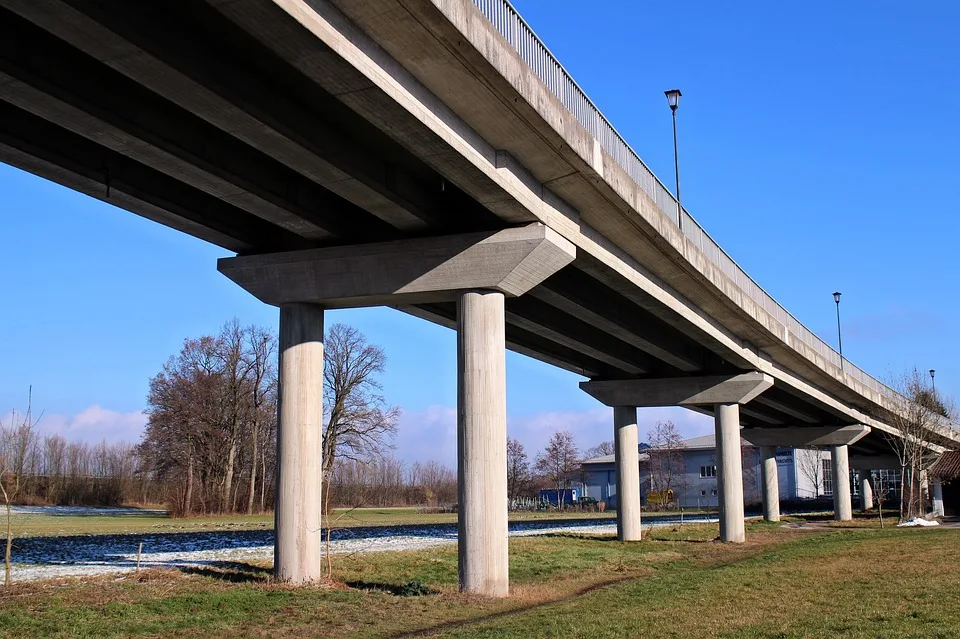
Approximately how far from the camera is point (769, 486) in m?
55.5

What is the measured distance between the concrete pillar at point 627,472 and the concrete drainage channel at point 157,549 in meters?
6.44

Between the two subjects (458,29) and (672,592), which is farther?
(672,592)

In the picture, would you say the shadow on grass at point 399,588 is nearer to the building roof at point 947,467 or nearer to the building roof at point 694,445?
the building roof at point 947,467

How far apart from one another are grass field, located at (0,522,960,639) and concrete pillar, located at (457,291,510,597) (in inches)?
24.8

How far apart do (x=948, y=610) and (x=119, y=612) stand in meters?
11.5

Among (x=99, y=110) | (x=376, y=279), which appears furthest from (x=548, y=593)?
(x=99, y=110)

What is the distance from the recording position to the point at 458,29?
11.1 m

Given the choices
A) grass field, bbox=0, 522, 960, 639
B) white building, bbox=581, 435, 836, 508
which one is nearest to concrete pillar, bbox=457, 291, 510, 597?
grass field, bbox=0, 522, 960, 639

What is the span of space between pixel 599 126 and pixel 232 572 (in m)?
11.2

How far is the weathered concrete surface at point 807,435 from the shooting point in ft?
181

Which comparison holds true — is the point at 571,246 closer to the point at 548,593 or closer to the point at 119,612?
the point at 548,593

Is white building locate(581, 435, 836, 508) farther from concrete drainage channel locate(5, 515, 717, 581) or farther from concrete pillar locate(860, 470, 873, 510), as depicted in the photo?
concrete drainage channel locate(5, 515, 717, 581)

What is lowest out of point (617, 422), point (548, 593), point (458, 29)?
point (548, 593)

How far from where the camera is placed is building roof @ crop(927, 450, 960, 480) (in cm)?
5991
